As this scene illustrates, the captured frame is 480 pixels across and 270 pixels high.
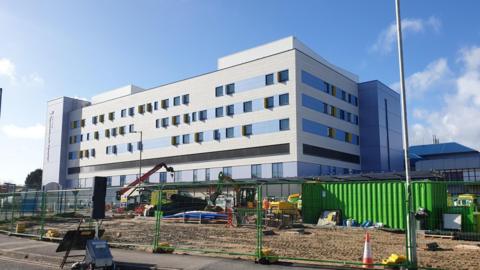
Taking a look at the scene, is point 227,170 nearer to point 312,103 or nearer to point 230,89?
point 230,89

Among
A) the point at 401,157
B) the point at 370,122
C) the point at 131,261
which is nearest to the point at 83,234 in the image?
the point at 131,261

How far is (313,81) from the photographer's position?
2200 inches

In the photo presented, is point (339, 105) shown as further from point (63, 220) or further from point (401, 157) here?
point (63, 220)

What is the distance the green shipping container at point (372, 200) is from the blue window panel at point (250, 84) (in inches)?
1083

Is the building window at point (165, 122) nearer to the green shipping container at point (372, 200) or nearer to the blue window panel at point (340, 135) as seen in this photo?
the blue window panel at point (340, 135)

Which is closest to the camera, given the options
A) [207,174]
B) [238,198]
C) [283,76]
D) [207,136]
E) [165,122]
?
[238,198]

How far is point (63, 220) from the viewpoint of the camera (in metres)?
30.3

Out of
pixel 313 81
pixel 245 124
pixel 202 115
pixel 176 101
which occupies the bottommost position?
pixel 245 124

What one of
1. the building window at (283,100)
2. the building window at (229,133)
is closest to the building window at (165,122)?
the building window at (229,133)

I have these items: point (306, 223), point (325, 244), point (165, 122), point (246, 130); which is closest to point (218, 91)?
point (246, 130)

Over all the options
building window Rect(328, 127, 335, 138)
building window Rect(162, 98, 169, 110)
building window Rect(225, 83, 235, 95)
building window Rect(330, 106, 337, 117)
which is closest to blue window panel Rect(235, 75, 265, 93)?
building window Rect(225, 83, 235, 95)

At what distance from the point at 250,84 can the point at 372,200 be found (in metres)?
33.2

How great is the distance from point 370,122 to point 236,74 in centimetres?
2134

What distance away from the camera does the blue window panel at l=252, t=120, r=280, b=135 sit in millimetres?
53138
